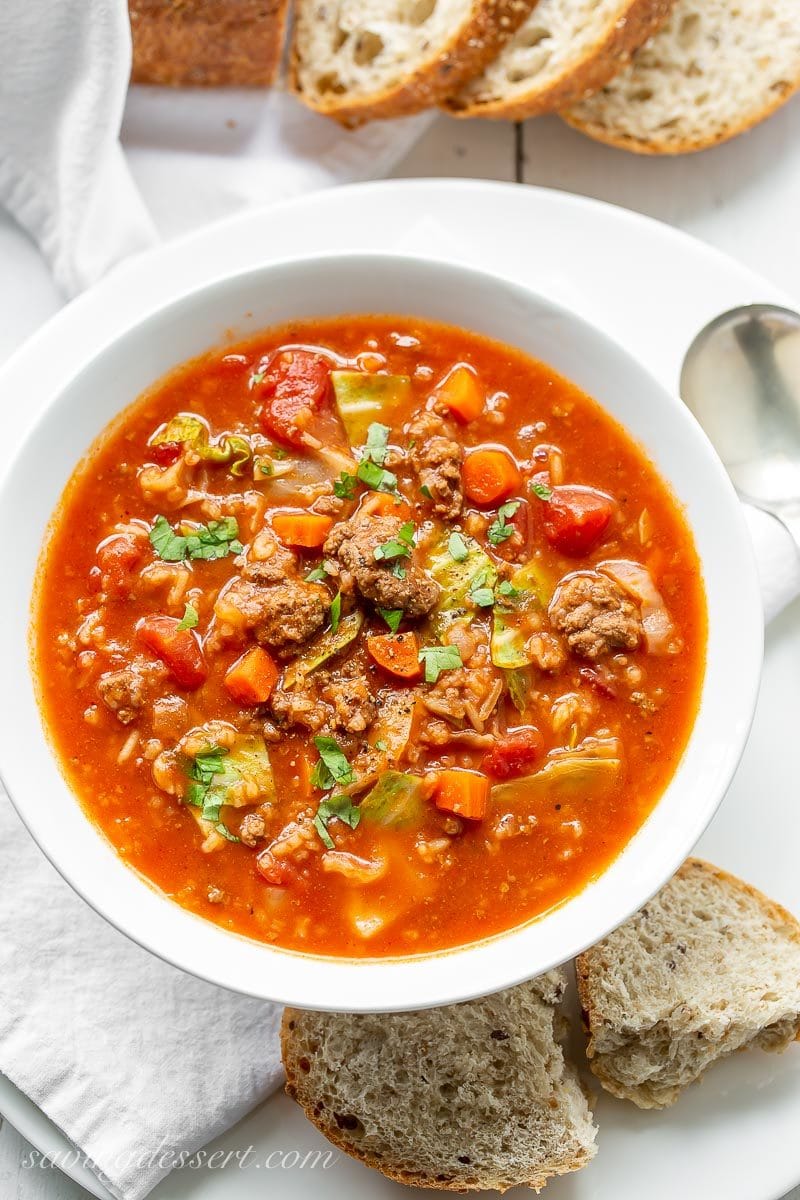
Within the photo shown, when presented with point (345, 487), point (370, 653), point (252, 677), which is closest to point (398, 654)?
point (370, 653)

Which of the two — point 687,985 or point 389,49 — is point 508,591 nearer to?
point 687,985

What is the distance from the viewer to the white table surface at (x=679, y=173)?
5613 mm

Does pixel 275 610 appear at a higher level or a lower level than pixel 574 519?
lower

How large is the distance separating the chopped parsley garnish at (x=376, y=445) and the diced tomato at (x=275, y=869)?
4.82 feet

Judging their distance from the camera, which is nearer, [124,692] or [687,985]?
[124,692]

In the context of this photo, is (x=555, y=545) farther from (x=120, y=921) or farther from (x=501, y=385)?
(x=120, y=921)

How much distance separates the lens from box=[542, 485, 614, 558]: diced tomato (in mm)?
4387

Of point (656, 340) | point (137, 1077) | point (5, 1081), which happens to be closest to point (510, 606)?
point (656, 340)

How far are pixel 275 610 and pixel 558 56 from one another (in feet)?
10.2

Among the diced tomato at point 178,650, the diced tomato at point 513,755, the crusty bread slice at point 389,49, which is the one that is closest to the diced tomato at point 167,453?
the diced tomato at point 178,650

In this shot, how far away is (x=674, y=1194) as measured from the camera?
496 cm

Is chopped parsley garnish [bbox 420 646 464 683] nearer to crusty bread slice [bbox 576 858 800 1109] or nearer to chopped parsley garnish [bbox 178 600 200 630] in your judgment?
chopped parsley garnish [bbox 178 600 200 630]

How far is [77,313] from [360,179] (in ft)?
5.01

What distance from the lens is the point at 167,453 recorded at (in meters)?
4.50
